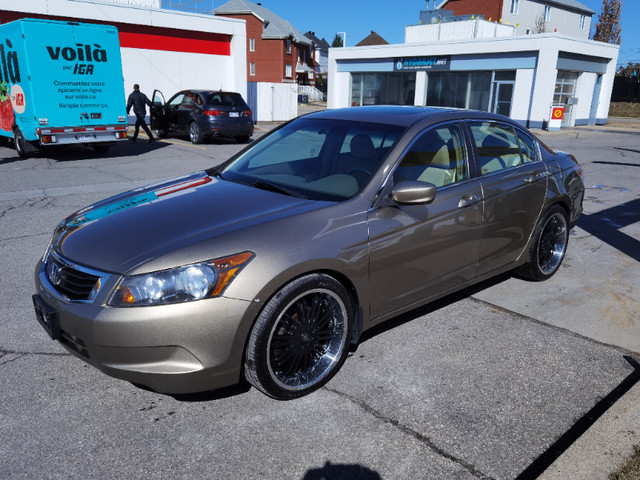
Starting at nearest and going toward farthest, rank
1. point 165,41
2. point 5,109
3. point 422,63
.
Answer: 1. point 5,109
2. point 165,41
3. point 422,63

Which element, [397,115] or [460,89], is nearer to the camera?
[397,115]

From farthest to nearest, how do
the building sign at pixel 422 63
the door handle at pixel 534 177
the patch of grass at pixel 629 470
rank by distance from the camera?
1. the building sign at pixel 422 63
2. the door handle at pixel 534 177
3. the patch of grass at pixel 629 470

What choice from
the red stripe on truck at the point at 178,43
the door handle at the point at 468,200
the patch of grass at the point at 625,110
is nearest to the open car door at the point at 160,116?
the red stripe on truck at the point at 178,43

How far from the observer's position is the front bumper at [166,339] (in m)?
2.62

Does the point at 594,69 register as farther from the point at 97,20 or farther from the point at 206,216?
the point at 206,216

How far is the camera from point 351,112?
4.24 m

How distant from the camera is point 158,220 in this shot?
3.14 meters

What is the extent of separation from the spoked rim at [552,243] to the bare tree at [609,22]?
63.8 meters

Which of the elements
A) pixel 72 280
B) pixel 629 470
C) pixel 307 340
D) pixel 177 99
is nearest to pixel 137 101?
pixel 177 99

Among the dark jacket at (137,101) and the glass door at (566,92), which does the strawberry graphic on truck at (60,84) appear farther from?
the glass door at (566,92)

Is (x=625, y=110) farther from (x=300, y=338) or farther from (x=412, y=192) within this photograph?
(x=300, y=338)

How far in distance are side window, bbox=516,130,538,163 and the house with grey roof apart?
43235 millimetres

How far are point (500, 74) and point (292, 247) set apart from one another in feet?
94.9

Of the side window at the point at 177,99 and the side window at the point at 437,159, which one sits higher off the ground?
the side window at the point at 437,159
